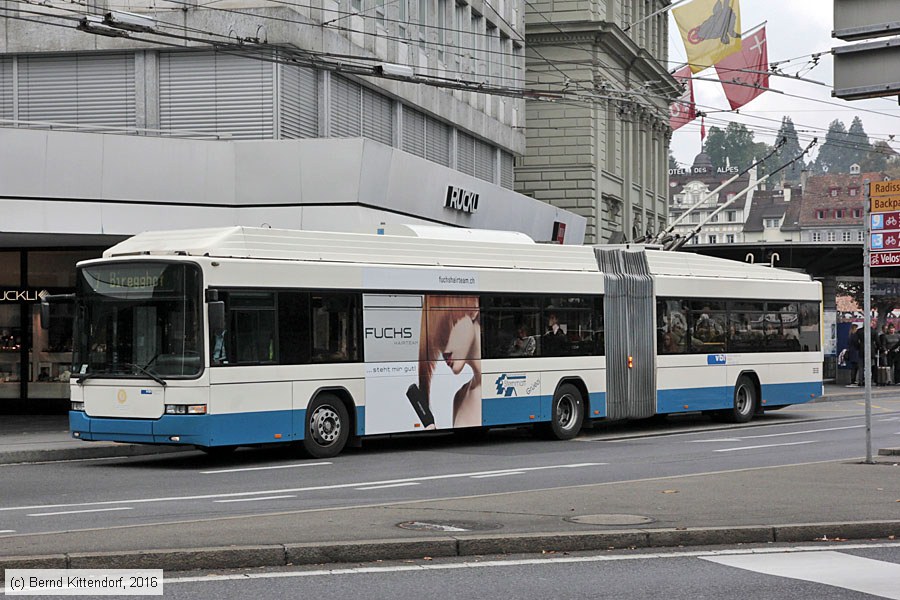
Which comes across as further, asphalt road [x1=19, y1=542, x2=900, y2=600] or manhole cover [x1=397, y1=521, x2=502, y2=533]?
manhole cover [x1=397, y1=521, x2=502, y2=533]

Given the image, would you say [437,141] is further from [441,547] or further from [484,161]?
[441,547]

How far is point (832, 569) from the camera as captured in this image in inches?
374

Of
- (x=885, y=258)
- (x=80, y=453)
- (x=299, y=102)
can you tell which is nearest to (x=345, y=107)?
(x=299, y=102)

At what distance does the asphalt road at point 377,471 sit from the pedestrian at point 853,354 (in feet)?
62.6

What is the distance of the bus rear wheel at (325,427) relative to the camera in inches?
742

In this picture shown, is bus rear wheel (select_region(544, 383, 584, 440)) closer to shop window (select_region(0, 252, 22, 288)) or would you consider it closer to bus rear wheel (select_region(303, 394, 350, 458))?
bus rear wheel (select_region(303, 394, 350, 458))

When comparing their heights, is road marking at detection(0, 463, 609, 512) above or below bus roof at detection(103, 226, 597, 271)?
below

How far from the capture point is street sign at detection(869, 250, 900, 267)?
15977 mm

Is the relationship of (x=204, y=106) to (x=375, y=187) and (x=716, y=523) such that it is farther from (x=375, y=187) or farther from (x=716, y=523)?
(x=716, y=523)

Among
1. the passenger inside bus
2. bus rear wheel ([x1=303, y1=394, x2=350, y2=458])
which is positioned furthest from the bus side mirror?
the passenger inside bus

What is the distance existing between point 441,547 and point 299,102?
19.7 m

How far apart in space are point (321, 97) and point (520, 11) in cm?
1750

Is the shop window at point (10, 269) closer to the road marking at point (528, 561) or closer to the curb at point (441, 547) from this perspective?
the curb at point (441, 547)

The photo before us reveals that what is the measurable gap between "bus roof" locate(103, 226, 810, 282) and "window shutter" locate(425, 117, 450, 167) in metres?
11.8
